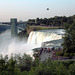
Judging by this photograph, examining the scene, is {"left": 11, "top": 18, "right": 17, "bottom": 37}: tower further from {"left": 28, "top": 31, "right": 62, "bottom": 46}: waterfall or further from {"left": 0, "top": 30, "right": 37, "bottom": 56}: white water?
{"left": 28, "top": 31, "right": 62, "bottom": 46}: waterfall

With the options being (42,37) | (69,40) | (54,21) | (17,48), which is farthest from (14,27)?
(69,40)

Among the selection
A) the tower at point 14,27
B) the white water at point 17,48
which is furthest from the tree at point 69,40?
the tower at point 14,27

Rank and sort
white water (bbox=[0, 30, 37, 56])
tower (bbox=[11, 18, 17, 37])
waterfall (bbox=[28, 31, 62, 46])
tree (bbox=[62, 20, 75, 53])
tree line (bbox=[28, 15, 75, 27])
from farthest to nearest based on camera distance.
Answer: tower (bbox=[11, 18, 17, 37]) → tree line (bbox=[28, 15, 75, 27]) → waterfall (bbox=[28, 31, 62, 46]) → white water (bbox=[0, 30, 37, 56]) → tree (bbox=[62, 20, 75, 53])

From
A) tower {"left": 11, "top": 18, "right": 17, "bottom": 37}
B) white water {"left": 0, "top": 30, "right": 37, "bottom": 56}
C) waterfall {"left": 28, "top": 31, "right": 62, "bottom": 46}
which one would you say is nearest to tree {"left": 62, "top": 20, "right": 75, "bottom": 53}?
white water {"left": 0, "top": 30, "right": 37, "bottom": 56}

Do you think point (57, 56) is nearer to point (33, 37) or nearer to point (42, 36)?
point (42, 36)

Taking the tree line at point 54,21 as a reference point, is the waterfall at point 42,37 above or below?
below

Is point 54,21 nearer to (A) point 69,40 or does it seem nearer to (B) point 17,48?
(B) point 17,48

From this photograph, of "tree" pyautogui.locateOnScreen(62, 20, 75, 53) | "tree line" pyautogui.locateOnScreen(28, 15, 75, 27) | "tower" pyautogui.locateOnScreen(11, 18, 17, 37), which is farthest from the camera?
"tower" pyautogui.locateOnScreen(11, 18, 17, 37)

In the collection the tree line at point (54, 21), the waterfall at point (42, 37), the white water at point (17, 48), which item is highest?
the tree line at point (54, 21)

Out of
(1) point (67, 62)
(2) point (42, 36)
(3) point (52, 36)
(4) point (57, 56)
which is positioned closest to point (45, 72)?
(1) point (67, 62)

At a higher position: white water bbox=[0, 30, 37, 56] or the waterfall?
the waterfall

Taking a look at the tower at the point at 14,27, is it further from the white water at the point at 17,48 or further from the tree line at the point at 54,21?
the white water at the point at 17,48
